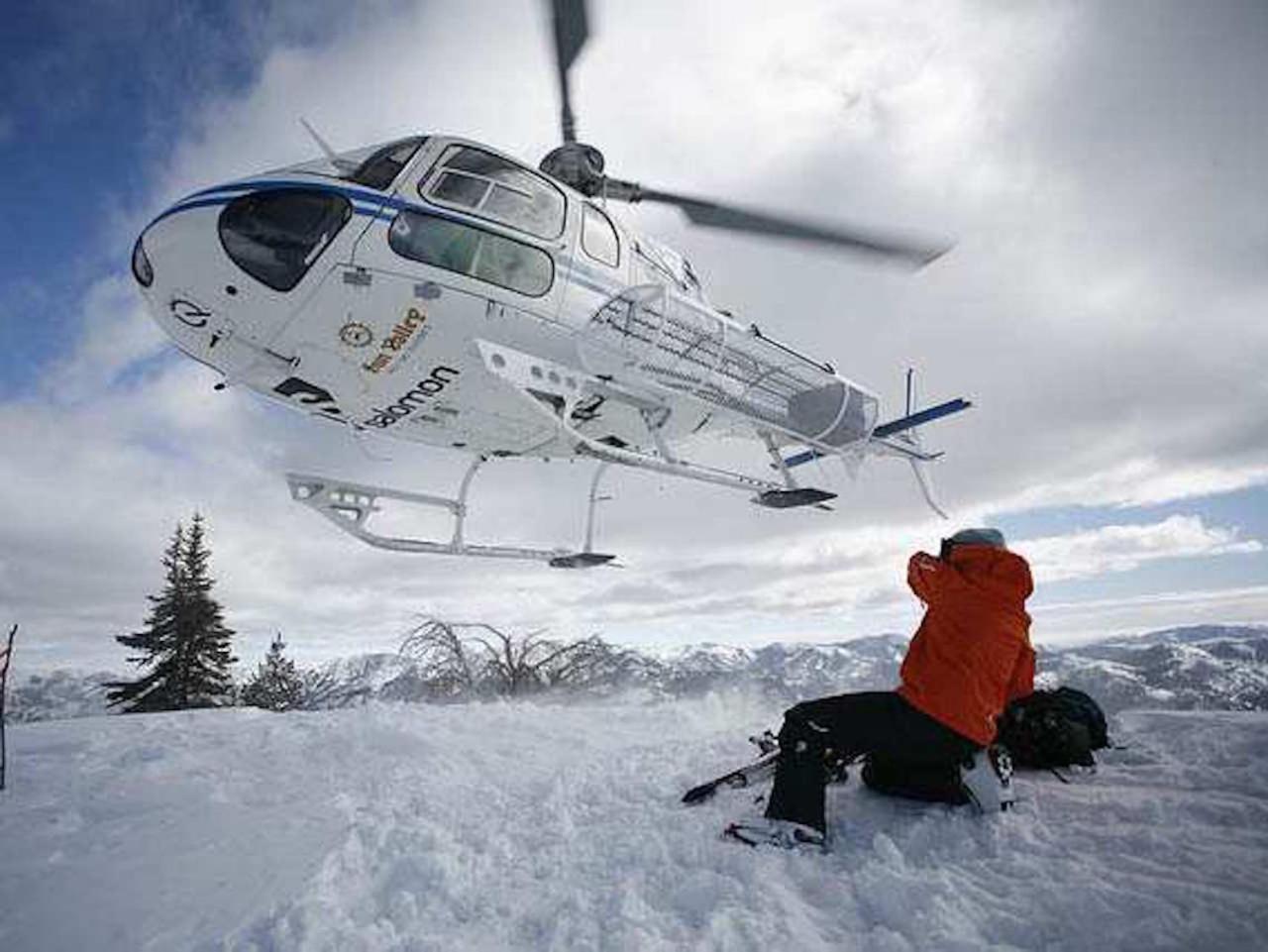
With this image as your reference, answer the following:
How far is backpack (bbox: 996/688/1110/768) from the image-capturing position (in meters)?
4.62

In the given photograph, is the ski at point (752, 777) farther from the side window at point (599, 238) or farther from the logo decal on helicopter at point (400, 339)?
the side window at point (599, 238)

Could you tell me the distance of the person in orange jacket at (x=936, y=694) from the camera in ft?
12.0

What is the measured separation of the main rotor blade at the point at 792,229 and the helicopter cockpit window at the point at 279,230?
417cm

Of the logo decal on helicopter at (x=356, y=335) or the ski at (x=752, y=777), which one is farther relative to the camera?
the logo decal on helicopter at (x=356, y=335)

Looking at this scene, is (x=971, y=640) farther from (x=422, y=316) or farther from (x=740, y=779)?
(x=422, y=316)

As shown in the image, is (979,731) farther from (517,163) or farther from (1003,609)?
(517,163)

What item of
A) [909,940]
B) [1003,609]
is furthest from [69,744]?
[1003,609]

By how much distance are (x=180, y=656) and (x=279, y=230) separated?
23815mm

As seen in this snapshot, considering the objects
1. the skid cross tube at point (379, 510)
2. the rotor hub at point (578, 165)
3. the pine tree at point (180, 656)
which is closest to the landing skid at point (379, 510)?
the skid cross tube at point (379, 510)

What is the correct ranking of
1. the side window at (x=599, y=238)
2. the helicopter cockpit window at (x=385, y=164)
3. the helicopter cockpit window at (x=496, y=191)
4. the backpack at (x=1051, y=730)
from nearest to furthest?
the backpack at (x=1051, y=730), the helicopter cockpit window at (x=385, y=164), the helicopter cockpit window at (x=496, y=191), the side window at (x=599, y=238)

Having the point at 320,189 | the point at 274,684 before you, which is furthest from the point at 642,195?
the point at 274,684

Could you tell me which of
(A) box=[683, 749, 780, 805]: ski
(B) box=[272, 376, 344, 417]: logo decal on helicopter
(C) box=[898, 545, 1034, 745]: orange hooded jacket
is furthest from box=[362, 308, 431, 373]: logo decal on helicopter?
(C) box=[898, 545, 1034, 745]: orange hooded jacket

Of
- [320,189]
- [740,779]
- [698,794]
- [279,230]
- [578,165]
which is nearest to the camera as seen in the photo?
[698,794]

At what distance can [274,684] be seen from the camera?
112 feet
